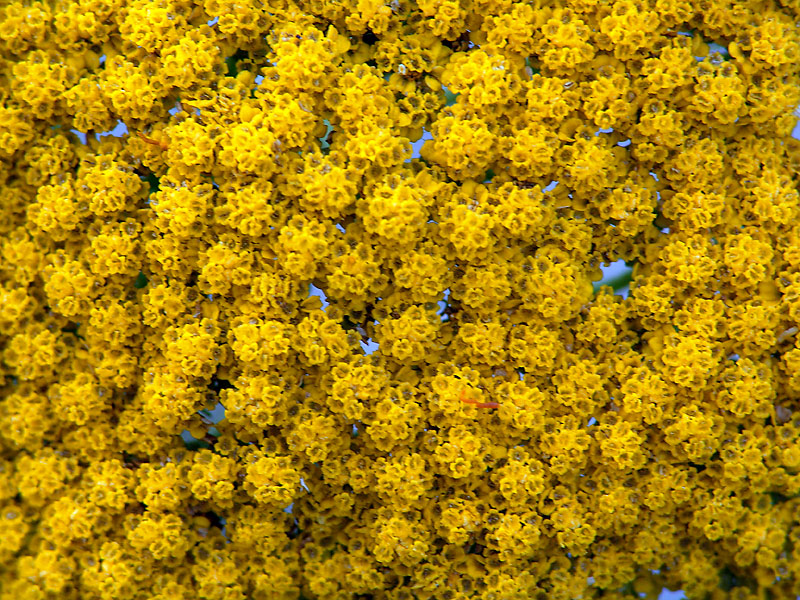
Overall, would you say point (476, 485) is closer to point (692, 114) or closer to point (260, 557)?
point (260, 557)

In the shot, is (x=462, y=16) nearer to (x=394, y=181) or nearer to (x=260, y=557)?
(x=394, y=181)

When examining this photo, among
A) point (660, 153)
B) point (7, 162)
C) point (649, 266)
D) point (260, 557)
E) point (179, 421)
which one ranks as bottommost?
Result: point (260, 557)

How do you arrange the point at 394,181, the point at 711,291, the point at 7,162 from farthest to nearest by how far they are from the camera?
1. the point at 7,162
2. the point at 711,291
3. the point at 394,181

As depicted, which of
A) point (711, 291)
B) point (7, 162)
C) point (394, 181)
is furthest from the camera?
point (7, 162)

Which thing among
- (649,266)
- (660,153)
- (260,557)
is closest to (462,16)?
(660,153)

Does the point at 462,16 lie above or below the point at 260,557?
above

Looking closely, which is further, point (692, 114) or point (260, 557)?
point (260, 557)

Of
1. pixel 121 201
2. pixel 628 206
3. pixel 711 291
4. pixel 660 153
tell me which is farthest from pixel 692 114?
pixel 121 201
